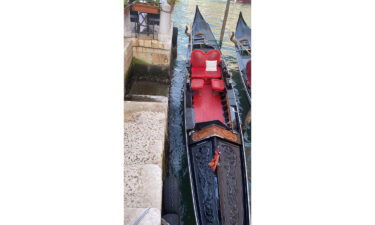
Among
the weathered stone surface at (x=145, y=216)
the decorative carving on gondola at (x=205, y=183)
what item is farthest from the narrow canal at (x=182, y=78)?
the weathered stone surface at (x=145, y=216)

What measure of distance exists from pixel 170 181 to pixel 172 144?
954 millimetres

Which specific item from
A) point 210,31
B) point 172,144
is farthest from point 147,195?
point 210,31

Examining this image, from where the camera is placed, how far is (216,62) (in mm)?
3455

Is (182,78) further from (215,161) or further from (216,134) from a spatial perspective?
(215,161)

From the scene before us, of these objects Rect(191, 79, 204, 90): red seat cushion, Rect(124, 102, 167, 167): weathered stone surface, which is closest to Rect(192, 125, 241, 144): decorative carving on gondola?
Rect(124, 102, 167, 167): weathered stone surface

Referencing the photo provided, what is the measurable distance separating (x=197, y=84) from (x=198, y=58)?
0.61 meters

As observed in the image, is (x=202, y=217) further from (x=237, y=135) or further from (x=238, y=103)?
(x=238, y=103)

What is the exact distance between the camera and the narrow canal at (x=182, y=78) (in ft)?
7.22

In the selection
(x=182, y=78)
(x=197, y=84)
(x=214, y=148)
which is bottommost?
(x=214, y=148)

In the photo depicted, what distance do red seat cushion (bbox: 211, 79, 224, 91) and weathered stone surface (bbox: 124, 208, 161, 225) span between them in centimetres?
188

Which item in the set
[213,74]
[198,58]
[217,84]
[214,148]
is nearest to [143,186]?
[214,148]

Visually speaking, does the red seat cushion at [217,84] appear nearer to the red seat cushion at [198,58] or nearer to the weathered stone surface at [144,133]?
the red seat cushion at [198,58]

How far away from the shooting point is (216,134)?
2.37m

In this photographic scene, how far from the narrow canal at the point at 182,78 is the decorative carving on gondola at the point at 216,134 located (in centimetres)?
14
